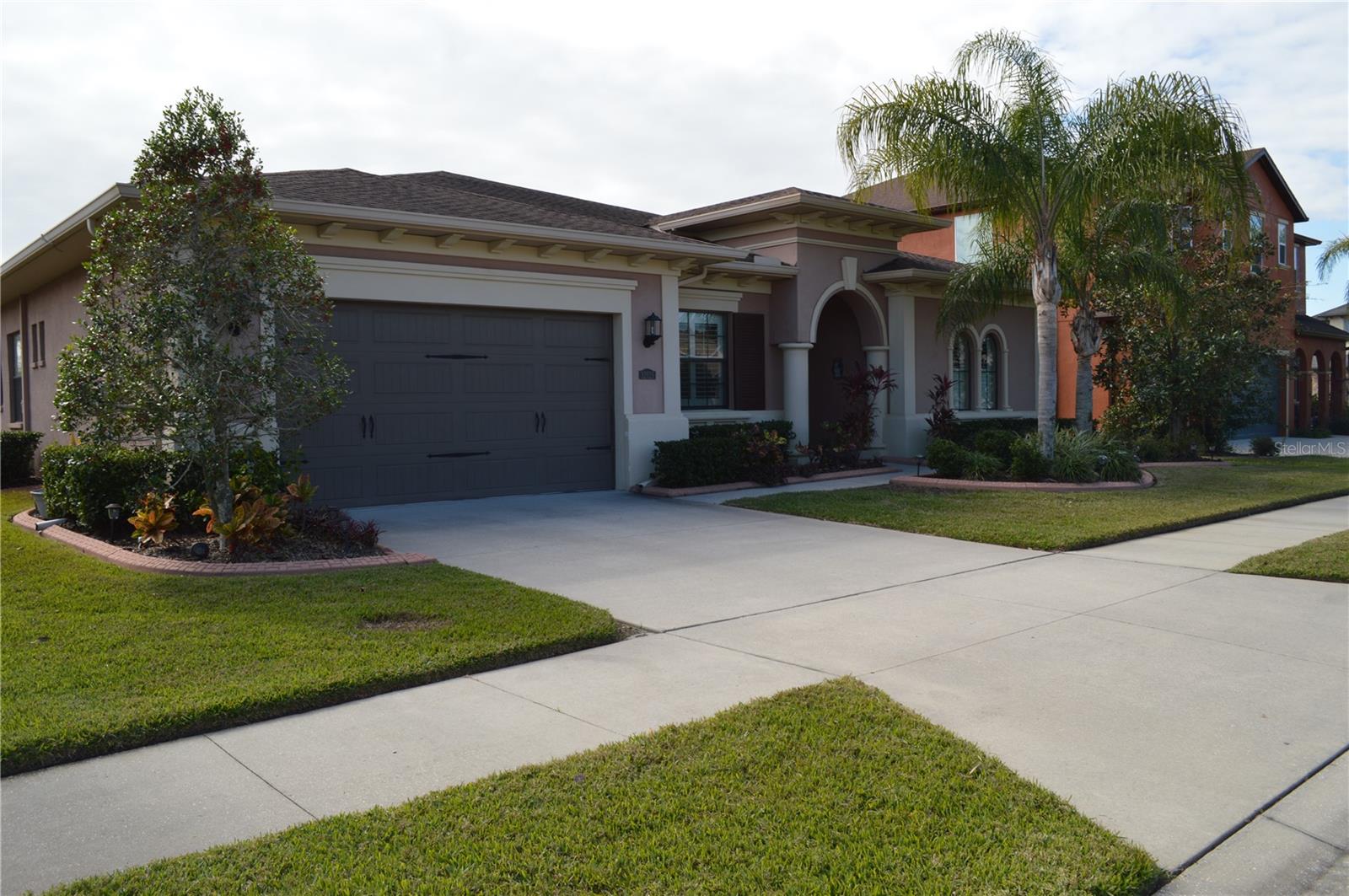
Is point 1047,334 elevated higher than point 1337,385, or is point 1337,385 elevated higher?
point 1047,334

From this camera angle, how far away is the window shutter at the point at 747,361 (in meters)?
17.5

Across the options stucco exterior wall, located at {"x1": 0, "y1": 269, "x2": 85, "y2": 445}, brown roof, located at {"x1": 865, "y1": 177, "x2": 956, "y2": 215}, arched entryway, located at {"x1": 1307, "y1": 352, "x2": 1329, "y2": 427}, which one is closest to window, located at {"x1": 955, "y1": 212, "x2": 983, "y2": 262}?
brown roof, located at {"x1": 865, "y1": 177, "x2": 956, "y2": 215}

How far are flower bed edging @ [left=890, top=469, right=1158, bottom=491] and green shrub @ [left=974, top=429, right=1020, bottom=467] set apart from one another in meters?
0.80

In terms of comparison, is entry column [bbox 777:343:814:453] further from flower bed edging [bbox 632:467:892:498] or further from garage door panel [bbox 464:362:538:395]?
garage door panel [bbox 464:362:538:395]

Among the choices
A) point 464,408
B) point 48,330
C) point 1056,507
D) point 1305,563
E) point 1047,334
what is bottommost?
point 1305,563

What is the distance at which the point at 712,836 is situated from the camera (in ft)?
11.3

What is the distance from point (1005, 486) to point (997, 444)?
4.89ft

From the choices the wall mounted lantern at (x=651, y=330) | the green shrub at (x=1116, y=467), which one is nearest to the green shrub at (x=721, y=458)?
the wall mounted lantern at (x=651, y=330)

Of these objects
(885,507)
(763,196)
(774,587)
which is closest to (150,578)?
(774,587)

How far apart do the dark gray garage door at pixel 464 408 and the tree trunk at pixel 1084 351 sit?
8.85 metres

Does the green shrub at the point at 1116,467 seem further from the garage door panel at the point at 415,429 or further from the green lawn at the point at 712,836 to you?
the green lawn at the point at 712,836

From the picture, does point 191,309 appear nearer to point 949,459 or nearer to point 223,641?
point 223,641

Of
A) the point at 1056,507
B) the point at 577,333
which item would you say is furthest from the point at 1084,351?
the point at 577,333

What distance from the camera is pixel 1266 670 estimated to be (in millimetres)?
5531
